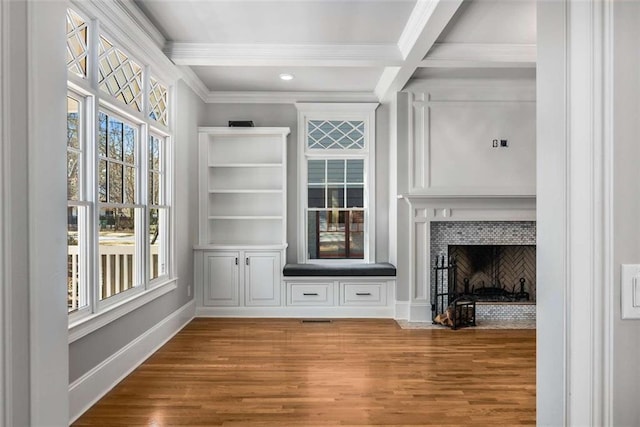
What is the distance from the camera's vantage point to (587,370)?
0.82 meters

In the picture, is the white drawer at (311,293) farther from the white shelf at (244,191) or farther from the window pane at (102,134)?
the window pane at (102,134)

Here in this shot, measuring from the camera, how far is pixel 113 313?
2.87 m

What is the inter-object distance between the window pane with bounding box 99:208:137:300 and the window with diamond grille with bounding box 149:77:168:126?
3.14 feet

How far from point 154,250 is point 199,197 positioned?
4.05 ft

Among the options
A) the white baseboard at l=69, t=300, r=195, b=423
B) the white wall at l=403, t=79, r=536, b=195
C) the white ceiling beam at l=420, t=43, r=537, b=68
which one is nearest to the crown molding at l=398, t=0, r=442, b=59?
the white ceiling beam at l=420, t=43, r=537, b=68

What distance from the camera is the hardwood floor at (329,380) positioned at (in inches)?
97.8

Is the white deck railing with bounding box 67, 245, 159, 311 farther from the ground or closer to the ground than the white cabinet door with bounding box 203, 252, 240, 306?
farther from the ground

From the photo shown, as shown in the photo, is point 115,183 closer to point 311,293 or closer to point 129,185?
point 129,185

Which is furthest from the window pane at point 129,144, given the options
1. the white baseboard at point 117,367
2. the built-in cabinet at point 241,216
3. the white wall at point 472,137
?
the white wall at point 472,137

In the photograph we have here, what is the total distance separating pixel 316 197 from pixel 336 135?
2.77 feet

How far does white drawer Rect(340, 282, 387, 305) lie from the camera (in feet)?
15.9

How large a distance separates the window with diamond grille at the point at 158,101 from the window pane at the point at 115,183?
74 cm

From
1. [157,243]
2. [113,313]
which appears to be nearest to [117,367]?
[113,313]

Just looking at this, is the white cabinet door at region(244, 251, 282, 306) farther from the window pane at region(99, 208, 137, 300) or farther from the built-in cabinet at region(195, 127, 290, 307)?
the window pane at region(99, 208, 137, 300)
